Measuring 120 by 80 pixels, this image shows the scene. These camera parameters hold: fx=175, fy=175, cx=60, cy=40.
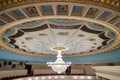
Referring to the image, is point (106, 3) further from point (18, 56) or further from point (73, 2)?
point (18, 56)

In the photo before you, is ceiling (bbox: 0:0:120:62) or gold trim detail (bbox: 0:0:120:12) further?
ceiling (bbox: 0:0:120:62)

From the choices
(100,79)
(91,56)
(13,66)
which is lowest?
(100,79)

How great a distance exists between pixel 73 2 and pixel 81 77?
1423 centimetres

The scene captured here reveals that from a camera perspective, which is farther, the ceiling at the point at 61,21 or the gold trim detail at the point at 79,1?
the ceiling at the point at 61,21

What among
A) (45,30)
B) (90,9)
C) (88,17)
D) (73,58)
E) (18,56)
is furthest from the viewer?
(73,58)

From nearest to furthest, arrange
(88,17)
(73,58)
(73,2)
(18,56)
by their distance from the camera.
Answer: (73,2) < (88,17) < (18,56) < (73,58)

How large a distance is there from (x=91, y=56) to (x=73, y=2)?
1347 cm

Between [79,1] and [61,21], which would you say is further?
[61,21]

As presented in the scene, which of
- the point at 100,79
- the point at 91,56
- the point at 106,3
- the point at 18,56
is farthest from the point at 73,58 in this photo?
the point at 106,3

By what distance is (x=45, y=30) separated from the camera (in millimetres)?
9305

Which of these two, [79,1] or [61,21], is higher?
[61,21]

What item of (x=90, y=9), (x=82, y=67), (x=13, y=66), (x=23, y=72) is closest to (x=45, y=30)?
(x=90, y=9)

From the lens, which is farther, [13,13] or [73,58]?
[73,58]

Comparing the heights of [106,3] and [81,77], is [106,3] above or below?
above
